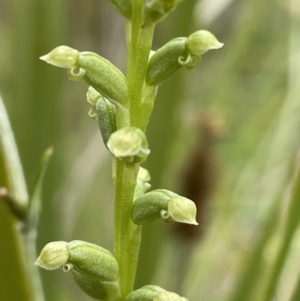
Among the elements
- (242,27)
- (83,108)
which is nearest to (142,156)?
(242,27)

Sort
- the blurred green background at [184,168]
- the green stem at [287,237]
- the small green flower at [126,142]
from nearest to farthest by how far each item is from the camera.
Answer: the small green flower at [126,142] < the green stem at [287,237] < the blurred green background at [184,168]

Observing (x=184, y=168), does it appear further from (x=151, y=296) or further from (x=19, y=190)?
(x=151, y=296)

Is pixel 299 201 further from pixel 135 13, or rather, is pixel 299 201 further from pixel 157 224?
pixel 157 224

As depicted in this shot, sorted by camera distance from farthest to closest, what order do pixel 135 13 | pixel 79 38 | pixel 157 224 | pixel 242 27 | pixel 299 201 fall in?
pixel 79 38 < pixel 242 27 < pixel 157 224 < pixel 299 201 < pixel 135 13

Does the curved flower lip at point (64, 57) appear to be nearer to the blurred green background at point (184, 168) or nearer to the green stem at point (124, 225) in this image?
the green stem at point (124, 225)

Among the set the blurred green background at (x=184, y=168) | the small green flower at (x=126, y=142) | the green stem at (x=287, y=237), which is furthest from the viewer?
the blurred green background at (x=184, y=168)

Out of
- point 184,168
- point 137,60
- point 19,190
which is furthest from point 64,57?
point 184,168

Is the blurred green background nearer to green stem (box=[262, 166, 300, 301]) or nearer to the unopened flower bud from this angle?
green stem (box=[262, 166, 300, 301])

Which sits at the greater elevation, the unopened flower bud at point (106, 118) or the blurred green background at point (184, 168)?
the unopened flower bud at point (106, 118)

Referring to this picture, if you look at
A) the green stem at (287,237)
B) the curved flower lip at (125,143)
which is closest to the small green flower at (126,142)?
the curved flower lip at (125,143)
